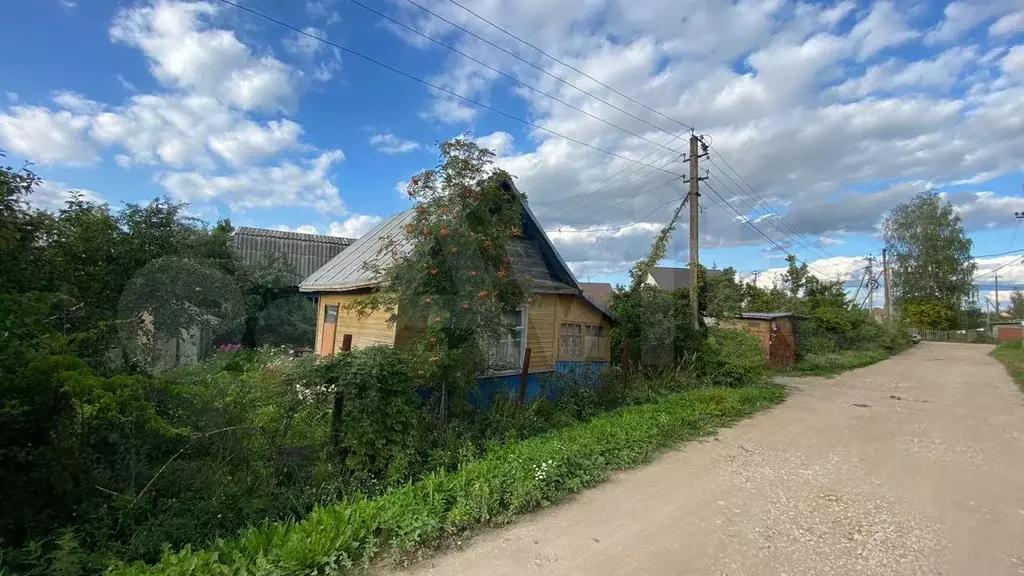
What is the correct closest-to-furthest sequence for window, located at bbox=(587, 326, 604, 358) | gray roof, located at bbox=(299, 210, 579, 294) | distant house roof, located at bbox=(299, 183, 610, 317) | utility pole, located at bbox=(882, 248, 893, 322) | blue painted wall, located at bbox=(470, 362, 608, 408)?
blue painted wall, located at bbox=(470, 362, 608, 408) < gray roof, located at bbox=(299, 210, 579, 294) < distant house roof, located at bbox=(299, 183, 610, 317) < window, located at bbox=(587, 326, 604, 358) < utility pole, located at bbox=(882, 248, 893, 322)

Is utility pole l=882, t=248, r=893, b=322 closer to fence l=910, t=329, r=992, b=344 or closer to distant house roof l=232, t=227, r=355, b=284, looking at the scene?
fence l=910, t=329, r=992, b=344

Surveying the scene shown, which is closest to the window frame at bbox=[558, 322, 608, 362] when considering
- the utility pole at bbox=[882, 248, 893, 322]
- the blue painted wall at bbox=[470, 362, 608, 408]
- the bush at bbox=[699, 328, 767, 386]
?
the blue painted wall at bbox=[470, 362, 608, 408]

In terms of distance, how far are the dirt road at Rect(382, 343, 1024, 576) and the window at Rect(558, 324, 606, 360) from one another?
391 cm

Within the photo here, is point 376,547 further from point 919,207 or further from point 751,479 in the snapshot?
point 919,207

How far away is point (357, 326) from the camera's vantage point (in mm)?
10188

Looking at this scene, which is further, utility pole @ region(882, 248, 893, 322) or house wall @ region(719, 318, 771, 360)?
utility pole @ region(882, 248, 893, 322)

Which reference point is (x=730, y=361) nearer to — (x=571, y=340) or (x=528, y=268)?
(x=571, y=340)

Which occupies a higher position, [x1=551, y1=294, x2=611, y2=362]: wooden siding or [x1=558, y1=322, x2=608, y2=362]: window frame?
[x1=551, y1=294, x2=611, y2=362]: wooden siding

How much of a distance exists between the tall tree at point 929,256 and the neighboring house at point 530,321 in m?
43.6

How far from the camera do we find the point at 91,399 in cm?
346

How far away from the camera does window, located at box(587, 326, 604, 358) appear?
11.4m

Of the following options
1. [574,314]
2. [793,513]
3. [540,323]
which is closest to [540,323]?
[540,323]

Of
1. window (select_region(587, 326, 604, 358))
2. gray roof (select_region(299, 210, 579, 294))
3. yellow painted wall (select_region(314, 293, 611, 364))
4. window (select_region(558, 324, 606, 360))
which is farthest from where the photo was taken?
window (select_region(587, 326, 604, 358))

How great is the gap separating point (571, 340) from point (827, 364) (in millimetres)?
12719
